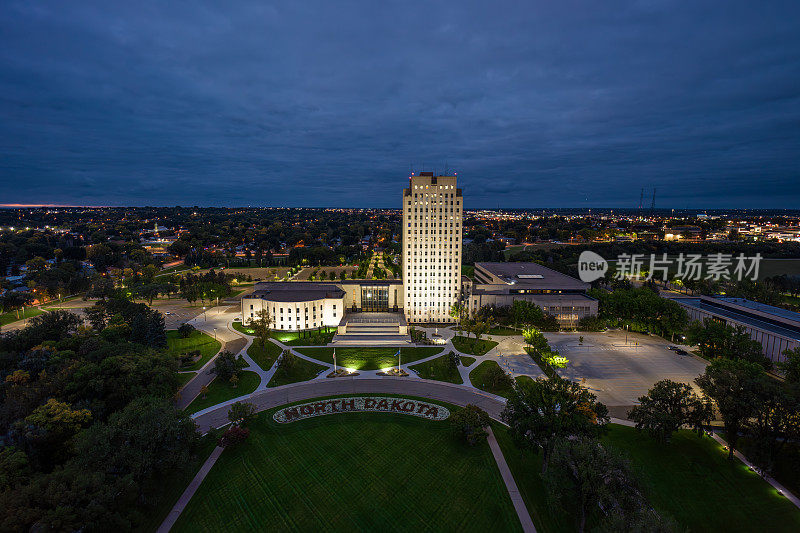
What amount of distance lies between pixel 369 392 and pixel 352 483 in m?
19.8

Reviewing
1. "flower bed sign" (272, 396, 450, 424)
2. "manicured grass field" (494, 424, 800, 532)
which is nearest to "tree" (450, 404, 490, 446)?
"manicured grass field" (494, 424, 800, 532)

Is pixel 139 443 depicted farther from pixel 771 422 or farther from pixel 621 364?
pixel 621 364

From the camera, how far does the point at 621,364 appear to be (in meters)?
68.3

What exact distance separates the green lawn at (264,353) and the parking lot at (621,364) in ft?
194

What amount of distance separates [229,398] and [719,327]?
96.5 meters

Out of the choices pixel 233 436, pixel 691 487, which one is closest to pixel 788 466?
pixel 691 487

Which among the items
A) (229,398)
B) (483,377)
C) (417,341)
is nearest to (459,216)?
(417,341)

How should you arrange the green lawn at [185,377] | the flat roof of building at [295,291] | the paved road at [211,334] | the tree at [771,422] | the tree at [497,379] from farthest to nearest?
the flat roof of building at [295,291] < the green lawn at [185,377] < the tree at [497,379] < the paved road at [211,334] < the tree at [771,422]

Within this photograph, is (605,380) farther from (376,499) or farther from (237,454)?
(237,454)

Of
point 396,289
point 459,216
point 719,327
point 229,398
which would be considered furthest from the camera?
point 396,289

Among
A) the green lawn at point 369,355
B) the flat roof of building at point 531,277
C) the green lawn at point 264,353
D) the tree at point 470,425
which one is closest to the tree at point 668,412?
the tree at point 470,425

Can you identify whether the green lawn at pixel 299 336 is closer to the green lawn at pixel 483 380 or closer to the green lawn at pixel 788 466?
the green lawn at pixel 483 380

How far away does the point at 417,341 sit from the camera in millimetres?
80250

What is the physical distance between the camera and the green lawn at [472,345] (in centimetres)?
7538
